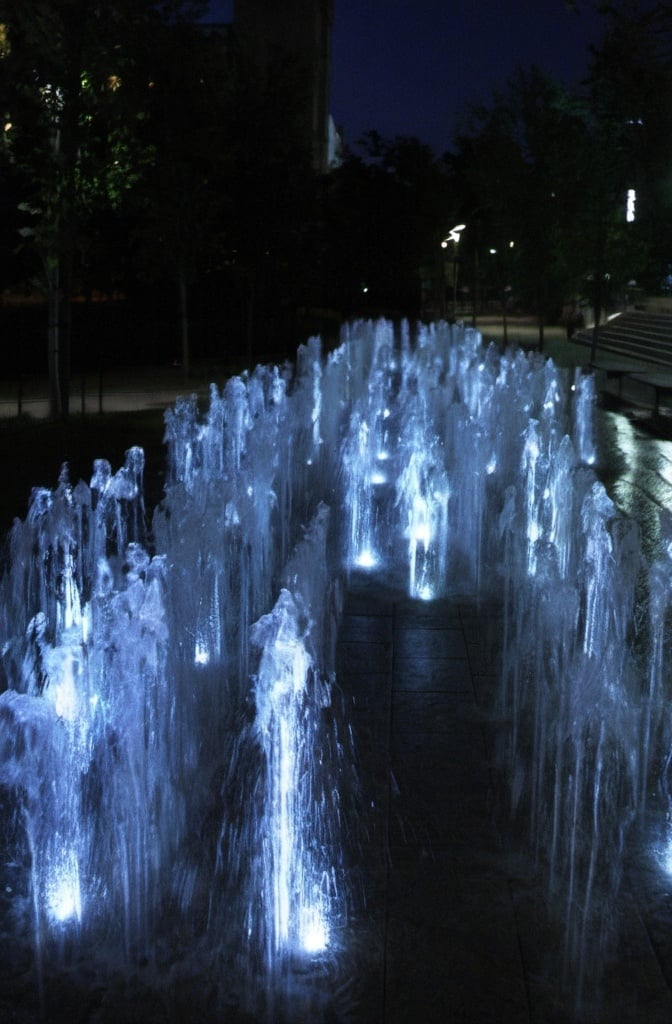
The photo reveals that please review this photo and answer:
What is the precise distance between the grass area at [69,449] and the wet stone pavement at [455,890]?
4998mm

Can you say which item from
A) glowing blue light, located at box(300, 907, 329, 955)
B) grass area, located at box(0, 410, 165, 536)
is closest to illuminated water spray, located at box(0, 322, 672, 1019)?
glowing blue light, located at box(300, 907, 329, 955)

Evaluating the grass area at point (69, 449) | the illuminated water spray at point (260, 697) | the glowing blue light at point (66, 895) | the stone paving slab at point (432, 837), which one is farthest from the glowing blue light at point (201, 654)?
the grass area at point (69, 449)

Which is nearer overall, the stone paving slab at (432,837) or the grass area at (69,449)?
the stone paving slab at (432,837)

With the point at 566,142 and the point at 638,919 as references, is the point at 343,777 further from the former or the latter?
the point at 566,142

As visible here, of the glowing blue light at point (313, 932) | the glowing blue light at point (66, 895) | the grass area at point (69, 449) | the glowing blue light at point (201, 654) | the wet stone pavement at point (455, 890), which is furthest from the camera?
the grass area at point (69, 449)

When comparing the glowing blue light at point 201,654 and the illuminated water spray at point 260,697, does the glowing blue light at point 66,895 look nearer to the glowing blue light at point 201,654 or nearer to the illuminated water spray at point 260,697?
the illuminated water spray at point 260,697

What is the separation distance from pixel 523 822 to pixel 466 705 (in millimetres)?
1372

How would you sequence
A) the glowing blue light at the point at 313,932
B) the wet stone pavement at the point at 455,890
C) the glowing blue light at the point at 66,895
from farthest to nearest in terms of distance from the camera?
the glowing blue light at the point at 66,895, the glowing blue light at the point at 313,932, the wet stone pavement at the point at 455,890

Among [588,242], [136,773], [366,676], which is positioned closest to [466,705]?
[366,676]

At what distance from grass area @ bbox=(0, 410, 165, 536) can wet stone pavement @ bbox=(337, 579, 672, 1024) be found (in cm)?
500

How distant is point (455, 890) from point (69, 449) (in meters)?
11.3

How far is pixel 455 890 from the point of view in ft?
13.9

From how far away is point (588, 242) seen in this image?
31359 mm

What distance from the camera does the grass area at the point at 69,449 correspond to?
466 inches
